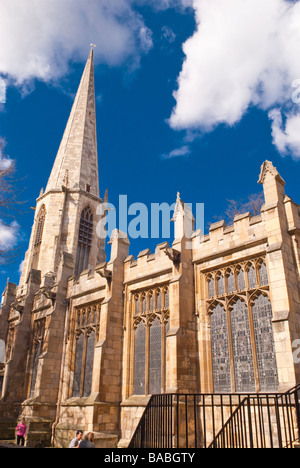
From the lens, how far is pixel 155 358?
13641 millimetres

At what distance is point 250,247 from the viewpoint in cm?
1192

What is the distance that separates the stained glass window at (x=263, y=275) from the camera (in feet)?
37.0

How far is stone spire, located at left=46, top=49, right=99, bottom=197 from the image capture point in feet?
116

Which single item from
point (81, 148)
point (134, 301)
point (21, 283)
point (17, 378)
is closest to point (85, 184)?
point (81, 148)

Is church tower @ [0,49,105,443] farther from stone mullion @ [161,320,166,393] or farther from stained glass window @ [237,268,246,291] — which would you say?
stained glass window @ [237,268,246,291]

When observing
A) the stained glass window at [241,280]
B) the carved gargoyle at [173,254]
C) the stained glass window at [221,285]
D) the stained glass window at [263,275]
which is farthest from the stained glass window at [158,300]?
the stained glass window at [263,275]

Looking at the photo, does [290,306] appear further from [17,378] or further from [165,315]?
[17,378]

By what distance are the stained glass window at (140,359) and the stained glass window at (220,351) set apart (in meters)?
3.23

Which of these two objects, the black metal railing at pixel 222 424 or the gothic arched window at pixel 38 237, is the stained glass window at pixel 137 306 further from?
the gothic arched window at pixel 38 237

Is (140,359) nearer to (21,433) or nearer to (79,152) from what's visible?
(21,433)

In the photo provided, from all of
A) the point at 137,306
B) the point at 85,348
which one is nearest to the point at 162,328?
the point at 137,306

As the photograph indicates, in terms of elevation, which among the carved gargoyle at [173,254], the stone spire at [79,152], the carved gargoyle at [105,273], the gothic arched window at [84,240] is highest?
the stone spire at [79,152]

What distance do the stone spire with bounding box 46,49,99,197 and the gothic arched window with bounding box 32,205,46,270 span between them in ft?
7.82

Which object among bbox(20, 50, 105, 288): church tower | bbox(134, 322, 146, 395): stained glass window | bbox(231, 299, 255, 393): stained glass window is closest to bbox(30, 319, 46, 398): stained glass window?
bbox(134, 322, 146, 395): stained glass window
